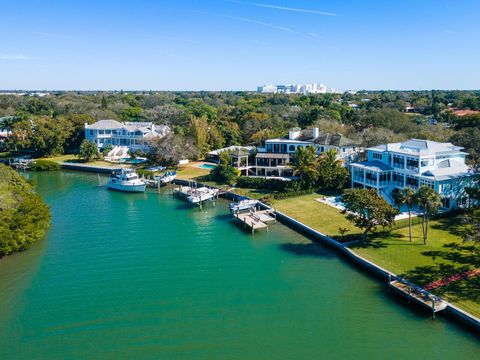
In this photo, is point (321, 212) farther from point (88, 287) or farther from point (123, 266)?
point (88, 287)

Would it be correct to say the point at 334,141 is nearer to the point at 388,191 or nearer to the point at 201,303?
the point at 388,191

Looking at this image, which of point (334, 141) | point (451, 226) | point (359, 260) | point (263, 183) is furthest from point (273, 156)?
point (359, 260)

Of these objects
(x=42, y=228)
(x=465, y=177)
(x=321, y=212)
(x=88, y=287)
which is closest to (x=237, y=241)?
(x=321, y=212)

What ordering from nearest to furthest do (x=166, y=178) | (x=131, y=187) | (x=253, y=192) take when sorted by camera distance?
(x=253, y=192), (x=131, y=187), (x=166, y=178)

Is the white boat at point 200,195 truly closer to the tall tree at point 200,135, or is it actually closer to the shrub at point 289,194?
the shrub at point 289,194

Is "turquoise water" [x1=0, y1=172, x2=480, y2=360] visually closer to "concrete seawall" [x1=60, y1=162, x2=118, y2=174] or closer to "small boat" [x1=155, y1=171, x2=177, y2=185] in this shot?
"small boat" [x1=155, y1=171, x2=177, y2=185]

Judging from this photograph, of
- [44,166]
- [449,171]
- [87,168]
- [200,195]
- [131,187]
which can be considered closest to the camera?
[449,171]

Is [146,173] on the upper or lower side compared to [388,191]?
upper
